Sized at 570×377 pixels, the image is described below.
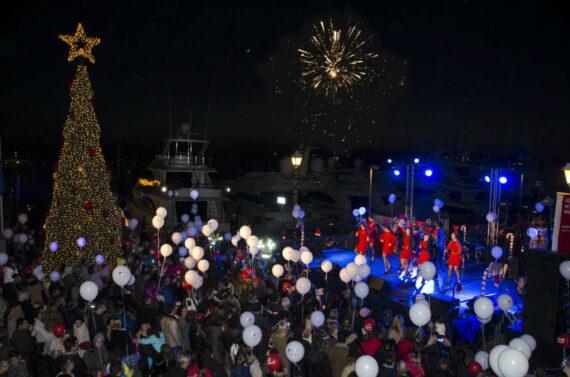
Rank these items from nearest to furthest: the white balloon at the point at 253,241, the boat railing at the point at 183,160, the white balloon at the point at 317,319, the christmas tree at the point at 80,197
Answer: the white balloon at the point at 317,319 → the white balloon at the point at 253,241 → the christmas tree at the point at 80,197 → the boat railing at the point at 183,160

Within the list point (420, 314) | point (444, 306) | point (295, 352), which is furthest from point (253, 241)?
point (295, 352)

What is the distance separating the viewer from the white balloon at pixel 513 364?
234 inches

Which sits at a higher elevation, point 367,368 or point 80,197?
point 80,197

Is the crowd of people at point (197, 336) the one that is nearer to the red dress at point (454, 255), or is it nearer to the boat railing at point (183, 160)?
the red dress at point (454, 255)

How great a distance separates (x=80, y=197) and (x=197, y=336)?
935 cm

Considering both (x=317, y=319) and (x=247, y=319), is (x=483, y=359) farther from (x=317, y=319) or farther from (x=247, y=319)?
(x=247, y=319)

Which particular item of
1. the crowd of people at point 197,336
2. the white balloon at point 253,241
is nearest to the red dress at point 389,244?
the crowd of people at point 197,336

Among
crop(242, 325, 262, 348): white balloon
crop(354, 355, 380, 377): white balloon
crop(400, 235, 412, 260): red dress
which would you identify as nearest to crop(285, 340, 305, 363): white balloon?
crop(242, 325, 262, 348): white balloon

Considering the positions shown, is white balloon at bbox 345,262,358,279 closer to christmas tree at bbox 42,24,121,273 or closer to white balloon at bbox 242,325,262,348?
white balloon at bbox 242,325,262,348

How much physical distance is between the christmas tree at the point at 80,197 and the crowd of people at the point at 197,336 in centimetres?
313

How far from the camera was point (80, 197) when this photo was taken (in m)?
15.8

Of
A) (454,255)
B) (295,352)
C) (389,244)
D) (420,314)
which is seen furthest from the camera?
(389,244)

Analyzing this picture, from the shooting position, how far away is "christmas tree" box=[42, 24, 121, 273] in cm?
1530

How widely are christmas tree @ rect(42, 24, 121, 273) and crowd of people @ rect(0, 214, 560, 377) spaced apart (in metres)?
3.13
